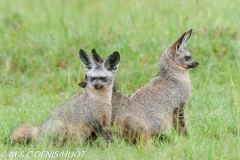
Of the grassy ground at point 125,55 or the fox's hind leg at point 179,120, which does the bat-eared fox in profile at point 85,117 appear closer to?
the grassy ground at point 125,55

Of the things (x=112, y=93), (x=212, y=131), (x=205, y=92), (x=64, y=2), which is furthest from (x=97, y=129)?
(x=64, y=2)

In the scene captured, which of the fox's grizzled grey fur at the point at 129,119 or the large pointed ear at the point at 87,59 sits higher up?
the large pointed ear at the point at 87,59

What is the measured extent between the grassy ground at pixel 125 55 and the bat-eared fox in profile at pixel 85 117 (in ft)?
0.60

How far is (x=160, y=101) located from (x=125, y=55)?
354cm

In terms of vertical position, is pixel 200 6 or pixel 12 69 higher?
pixel 200 6

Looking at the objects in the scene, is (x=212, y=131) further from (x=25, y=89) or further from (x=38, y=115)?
(x=25, y=89)

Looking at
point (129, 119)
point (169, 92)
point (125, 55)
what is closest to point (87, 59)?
point (129, 119)

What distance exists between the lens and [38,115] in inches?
348

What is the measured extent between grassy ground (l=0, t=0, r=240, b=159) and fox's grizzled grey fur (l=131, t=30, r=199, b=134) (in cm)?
22

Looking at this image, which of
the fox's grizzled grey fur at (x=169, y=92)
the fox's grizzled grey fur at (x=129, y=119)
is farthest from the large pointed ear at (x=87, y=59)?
the fox's grizzled grey fur at (x=169, y=92)

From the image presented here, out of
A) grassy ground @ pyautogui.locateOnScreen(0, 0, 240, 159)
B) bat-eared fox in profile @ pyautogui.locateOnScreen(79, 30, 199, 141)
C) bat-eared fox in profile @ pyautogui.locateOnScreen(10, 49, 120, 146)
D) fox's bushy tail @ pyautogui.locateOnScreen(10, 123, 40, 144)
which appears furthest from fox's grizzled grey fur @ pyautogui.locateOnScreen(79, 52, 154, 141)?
fox's bushy tail @ pyautogui.locateOnScreen(10, 123, 40, 144)

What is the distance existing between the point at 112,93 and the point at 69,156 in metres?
1.27

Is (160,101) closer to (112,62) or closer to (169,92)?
(169,92)

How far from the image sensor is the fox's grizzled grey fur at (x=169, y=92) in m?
8.13
